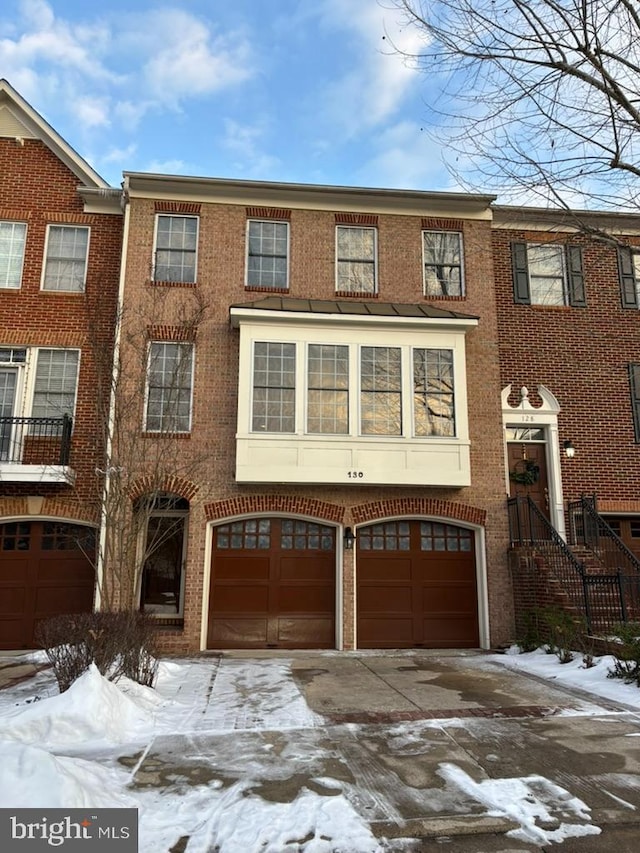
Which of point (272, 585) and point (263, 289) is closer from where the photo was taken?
point (272, 585)

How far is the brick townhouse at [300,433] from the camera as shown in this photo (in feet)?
39.0

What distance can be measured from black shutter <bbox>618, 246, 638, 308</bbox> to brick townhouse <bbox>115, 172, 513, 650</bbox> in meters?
3.51

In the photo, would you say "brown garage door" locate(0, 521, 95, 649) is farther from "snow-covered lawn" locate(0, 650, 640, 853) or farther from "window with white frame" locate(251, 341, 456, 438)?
"window with white frame" locate(251, 341, 456, 438)

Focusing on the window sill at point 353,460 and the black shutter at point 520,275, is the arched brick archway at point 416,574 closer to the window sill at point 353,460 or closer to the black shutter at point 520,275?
the window sill at point 353,460

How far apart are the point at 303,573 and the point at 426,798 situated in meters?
7.60

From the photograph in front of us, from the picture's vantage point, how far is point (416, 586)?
12.4m

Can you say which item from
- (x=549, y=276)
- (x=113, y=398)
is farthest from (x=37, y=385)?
(x=549, y=276)

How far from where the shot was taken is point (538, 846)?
3.98 m

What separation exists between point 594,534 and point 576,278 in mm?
5786

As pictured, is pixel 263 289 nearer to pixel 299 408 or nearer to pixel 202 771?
pixel 299 408

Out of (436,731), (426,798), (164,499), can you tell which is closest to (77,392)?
(164,499)

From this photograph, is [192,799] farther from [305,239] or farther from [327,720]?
[305,239]

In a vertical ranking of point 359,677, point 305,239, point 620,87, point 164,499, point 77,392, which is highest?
point 305,239

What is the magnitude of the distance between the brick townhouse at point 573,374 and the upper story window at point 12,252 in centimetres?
1037
